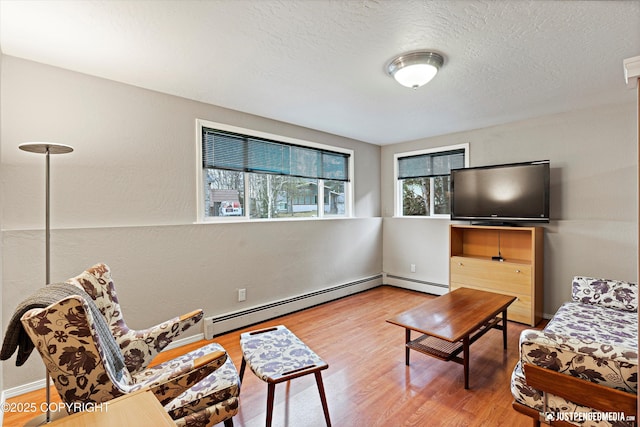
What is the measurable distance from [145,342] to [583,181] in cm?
436

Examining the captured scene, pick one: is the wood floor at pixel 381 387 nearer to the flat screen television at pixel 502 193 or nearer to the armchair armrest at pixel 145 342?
the armchair armrest at pixel 145 342

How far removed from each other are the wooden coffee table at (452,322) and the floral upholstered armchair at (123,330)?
5.33 feet

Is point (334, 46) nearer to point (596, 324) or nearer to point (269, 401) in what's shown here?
point (269, 401)

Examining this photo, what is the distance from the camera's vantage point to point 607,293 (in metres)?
2.68

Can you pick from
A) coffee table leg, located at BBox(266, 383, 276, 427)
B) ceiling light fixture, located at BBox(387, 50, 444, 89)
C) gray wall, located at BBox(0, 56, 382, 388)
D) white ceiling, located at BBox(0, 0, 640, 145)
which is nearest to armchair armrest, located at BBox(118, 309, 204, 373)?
coffee table leg, located at BBox(266, 383, 276, 427)

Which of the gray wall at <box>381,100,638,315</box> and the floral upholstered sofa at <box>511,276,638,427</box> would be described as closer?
the floral upholstered sofa at <box>511,276,638,427</box>

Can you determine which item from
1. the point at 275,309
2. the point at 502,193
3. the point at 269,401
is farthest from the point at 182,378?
the point at 502,193

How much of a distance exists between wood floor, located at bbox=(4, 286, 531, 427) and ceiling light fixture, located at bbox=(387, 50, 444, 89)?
231 cm

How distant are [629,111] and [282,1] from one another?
3.63m

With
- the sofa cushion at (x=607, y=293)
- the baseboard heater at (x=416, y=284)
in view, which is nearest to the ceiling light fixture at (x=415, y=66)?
the sofa cushion at (x=607, y=293)

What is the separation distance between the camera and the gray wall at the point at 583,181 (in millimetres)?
3008

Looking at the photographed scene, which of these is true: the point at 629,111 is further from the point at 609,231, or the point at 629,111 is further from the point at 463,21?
the point at 463,21

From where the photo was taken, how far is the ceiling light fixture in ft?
6.87

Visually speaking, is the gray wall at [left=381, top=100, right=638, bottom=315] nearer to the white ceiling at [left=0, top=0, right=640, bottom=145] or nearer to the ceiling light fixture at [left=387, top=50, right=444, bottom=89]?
the white ceiling at [left=0, top=0, right=640, bottom=145]
